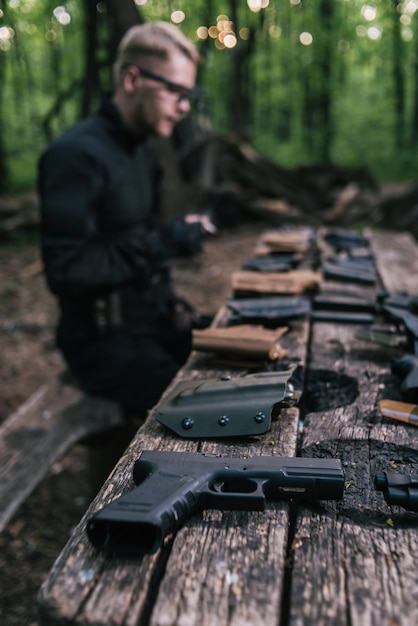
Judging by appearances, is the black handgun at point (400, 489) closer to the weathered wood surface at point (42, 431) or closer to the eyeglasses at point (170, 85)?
the weathered wood surface at point (42, 431)

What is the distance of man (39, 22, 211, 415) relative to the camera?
8.97 feet

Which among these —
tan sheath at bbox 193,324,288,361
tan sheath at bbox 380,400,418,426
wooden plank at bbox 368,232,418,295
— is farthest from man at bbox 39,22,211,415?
tan sheath at bbox 380,400,418,426

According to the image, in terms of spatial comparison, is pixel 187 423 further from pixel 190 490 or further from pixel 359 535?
pixel 359 535

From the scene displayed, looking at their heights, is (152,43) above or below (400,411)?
above

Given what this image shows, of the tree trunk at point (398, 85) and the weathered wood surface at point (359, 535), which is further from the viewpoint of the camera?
the tree trunk at point (398, 85)

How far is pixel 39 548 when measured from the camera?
138 inches

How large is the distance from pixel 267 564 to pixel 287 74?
22.3 meters

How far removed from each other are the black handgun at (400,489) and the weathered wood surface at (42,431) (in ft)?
6.04

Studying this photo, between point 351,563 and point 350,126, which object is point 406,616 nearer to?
point 351,563

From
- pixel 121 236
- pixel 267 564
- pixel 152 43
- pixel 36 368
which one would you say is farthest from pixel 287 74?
pixel 267 564

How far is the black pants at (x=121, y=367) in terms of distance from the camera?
276cm

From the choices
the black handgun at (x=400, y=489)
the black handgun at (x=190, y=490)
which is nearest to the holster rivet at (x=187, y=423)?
the black handgun at (x=190, y=490)

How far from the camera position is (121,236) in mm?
3088

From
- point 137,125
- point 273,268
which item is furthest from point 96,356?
point 137,125
